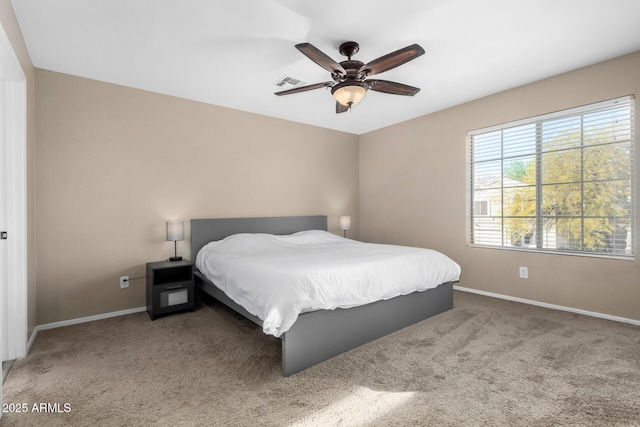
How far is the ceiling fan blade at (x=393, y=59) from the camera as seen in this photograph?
218 cm

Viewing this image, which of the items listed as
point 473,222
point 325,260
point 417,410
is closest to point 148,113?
point 325,260

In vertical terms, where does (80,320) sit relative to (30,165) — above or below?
below

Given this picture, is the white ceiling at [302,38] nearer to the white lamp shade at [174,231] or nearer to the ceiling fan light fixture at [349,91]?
the ceiling fan light fixture at [349,91]

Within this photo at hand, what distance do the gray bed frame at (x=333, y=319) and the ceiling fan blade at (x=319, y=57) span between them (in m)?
1.82

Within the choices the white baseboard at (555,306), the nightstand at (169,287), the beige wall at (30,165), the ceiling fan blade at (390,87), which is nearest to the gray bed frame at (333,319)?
the nightstand at (169,287)

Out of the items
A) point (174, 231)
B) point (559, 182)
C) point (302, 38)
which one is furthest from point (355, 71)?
point (559, 182)

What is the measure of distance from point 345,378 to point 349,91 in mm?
2178

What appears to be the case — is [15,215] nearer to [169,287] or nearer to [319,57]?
[169,287]

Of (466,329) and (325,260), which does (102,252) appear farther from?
(466,329)

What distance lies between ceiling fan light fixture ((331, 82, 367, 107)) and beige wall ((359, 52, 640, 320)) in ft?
7.25

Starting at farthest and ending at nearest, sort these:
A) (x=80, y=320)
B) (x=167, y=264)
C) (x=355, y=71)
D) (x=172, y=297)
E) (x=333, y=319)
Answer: (x=167, y=264)
(x=172, y=297)
(x=80, y=320)
(x=355, y=71)
(x=333, y=319)

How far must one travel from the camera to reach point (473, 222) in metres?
4.27

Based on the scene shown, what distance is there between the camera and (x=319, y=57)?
2.26 m

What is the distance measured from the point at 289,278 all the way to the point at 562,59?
3304 millimetres
